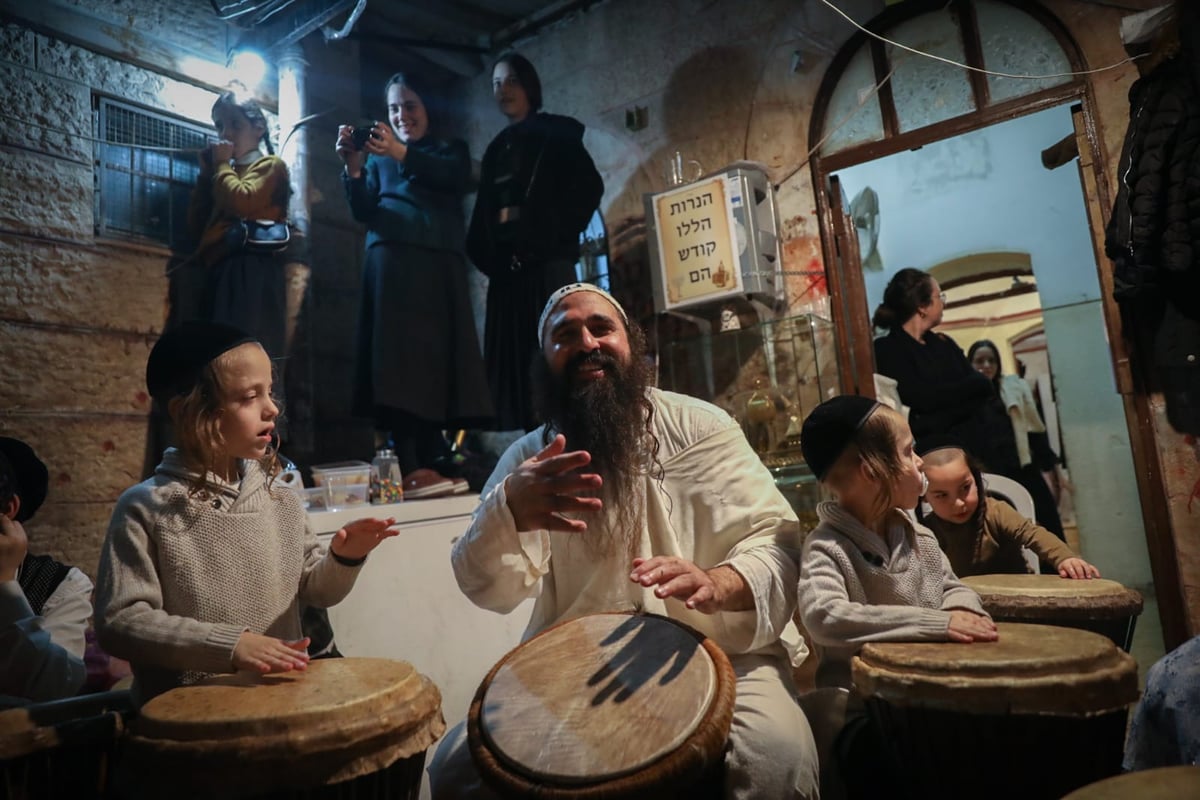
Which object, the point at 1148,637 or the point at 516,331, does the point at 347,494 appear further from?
the point at 1148,637

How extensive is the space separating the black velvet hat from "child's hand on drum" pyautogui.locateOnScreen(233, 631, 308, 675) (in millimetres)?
1482

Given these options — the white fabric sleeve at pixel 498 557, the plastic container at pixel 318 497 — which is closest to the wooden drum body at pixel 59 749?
the white fabric sleeve at pixel 498 557

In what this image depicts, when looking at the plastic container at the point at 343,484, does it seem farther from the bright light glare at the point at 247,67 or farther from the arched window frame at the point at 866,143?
the bright light glare at the point at 247,67

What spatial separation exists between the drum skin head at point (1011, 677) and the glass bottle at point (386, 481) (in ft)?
8.34

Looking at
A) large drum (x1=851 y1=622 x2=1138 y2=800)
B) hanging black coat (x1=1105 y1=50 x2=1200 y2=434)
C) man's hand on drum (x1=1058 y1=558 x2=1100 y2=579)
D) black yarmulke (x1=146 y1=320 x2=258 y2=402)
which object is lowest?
large drum (x1=851 y1=622 x2=1138 y2=800)

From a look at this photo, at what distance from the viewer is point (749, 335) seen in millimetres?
4332

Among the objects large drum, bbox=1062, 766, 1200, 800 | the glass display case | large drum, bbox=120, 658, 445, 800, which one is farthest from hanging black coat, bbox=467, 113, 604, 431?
large drum, bbox=1062, 766, 1200, 800

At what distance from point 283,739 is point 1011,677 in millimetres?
1476

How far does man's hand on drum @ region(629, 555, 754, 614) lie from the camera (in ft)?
5.67

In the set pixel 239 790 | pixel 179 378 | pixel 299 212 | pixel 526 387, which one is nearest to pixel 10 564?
pixel 179 378

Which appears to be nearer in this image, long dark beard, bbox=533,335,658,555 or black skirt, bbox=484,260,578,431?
long dark beard, bbox=533,335,658,555

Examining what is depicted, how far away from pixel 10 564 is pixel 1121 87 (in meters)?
4.80

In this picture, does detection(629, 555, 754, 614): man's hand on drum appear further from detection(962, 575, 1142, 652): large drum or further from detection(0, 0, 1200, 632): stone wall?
detection(0, 0, 1200, 632): stone wall

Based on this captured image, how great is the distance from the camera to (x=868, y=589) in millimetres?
2023
